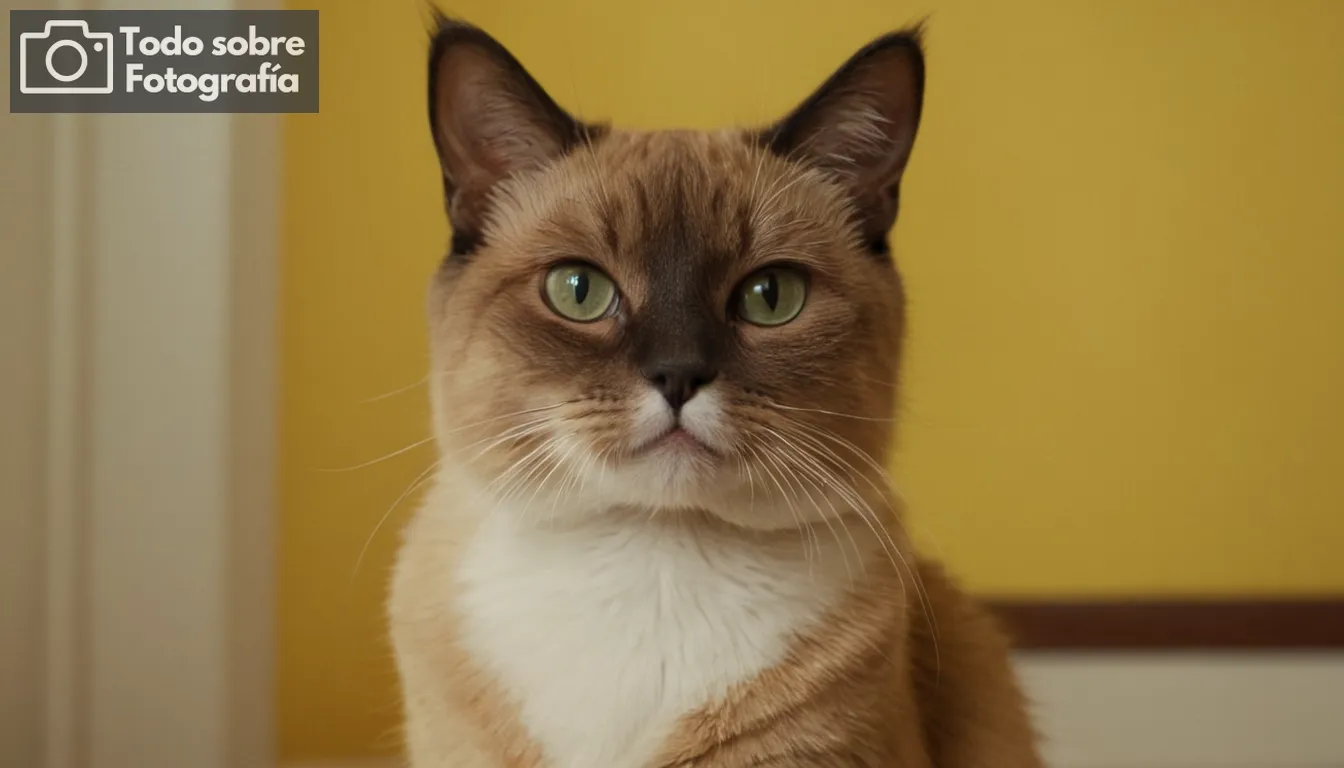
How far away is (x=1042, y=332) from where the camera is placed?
6.19 feet

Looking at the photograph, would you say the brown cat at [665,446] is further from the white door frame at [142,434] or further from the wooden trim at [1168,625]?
the wooden trim at [1168,625]

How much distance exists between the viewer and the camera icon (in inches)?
55.9

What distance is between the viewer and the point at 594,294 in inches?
41.3

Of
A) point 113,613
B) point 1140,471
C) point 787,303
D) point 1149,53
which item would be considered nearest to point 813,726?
point 787,303

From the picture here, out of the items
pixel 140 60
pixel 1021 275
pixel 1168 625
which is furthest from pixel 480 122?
pixel 1168 625

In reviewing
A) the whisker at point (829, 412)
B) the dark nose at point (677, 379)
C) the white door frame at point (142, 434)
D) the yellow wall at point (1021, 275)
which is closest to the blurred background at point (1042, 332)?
the yellow wall at point (1021, 275)

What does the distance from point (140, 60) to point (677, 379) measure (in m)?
1.03

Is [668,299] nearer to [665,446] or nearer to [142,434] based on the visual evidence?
[665,446]

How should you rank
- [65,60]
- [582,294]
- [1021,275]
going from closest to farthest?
[582,294], [65,60], [1021,275]

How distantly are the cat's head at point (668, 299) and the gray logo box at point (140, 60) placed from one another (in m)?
0.61

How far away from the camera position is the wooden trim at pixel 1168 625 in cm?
189

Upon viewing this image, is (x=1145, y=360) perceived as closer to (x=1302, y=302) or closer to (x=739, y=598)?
(x=1302, y=302)

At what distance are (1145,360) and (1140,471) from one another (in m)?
0.19

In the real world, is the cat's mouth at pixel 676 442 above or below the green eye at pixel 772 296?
below
